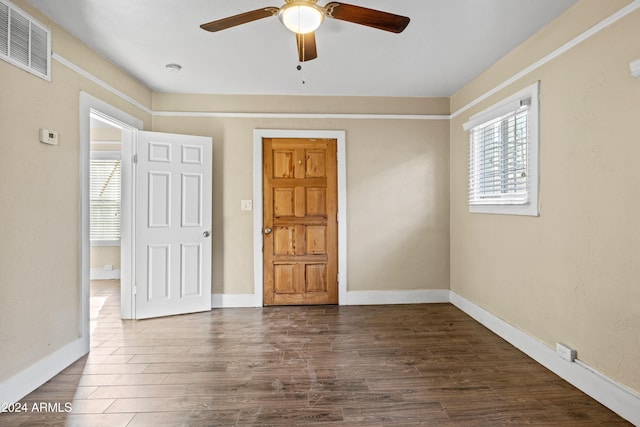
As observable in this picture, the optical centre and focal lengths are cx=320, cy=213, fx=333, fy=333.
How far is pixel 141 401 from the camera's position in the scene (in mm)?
2064

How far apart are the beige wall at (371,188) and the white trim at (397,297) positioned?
71 mm

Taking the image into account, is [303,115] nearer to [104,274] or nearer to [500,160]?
[500,160]

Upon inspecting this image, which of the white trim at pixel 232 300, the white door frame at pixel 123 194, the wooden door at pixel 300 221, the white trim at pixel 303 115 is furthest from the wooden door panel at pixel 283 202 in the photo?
the white door frame at pixel 123 194

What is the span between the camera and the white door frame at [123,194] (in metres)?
2.72

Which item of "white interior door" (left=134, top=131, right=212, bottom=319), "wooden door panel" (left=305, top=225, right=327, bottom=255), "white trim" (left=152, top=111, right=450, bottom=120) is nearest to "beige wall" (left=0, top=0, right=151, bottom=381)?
"white interior door" (left=134, top=131, right=212, bottom=319)

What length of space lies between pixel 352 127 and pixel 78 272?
3.16 meters

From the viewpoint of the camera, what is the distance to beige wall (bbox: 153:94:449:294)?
404 centimetres

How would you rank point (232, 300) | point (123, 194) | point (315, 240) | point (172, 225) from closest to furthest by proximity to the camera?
1. point (123, 194)
2. point (172, 225)
3. point (232, 300)
4. point (315, 240)

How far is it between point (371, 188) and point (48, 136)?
10.3 feet

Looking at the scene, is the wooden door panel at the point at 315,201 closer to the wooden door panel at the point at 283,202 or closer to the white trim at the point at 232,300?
the wooden door panel at the point at 283,202

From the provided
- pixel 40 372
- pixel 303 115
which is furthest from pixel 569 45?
pixel 40 372

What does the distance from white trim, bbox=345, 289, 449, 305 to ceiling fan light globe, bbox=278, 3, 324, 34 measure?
10.1 ft

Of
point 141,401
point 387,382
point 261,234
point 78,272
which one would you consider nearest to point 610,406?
point 387,382

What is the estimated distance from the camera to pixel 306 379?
2.32 metres
